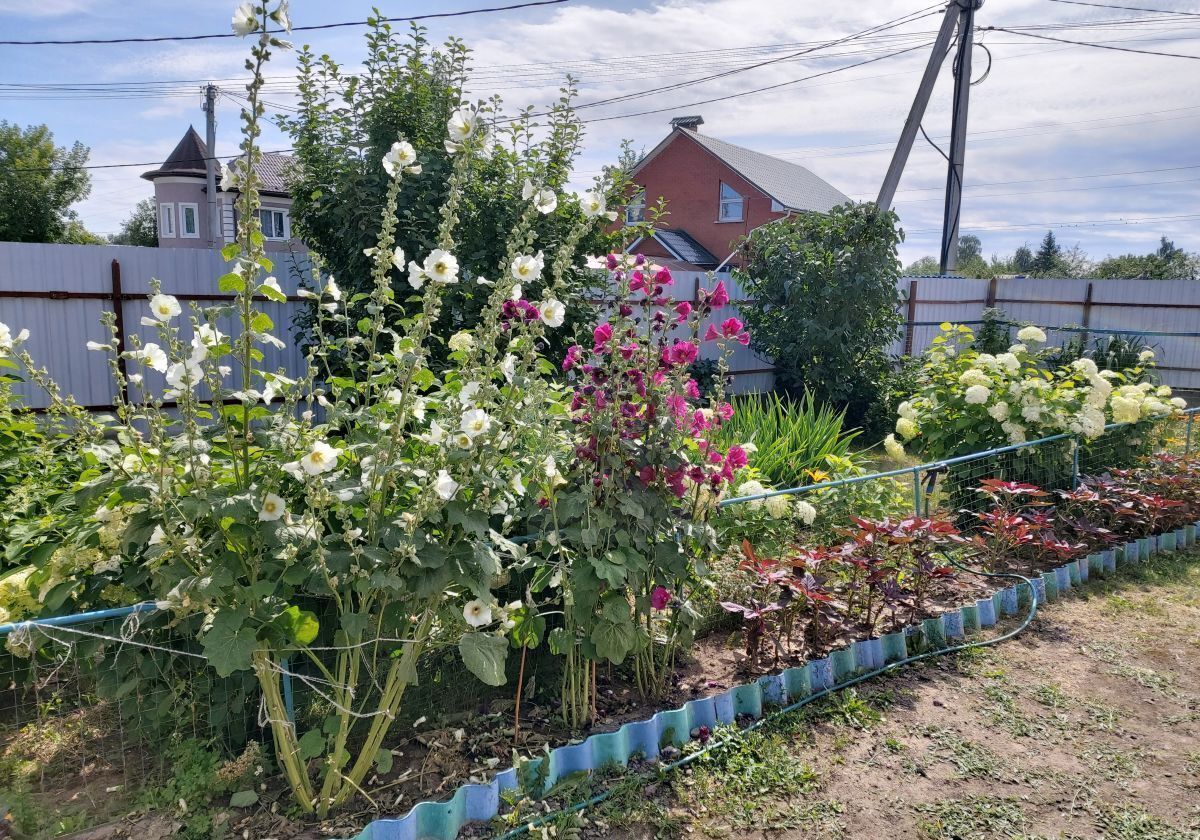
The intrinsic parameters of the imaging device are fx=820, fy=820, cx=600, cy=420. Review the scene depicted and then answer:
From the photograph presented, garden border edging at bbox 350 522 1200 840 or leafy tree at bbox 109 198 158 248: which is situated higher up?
leafy tree at bbox 109 198 158 248

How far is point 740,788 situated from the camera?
251cm

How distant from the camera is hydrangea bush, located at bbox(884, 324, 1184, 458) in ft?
16.7

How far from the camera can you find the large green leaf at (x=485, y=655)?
2107 mm

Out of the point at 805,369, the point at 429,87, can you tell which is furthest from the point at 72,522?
the point at 805,369

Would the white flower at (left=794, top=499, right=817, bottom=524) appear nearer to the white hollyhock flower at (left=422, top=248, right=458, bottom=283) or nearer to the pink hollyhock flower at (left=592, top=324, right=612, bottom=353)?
the pink hollyhock flower at (left=592, top=324, right=612, bottom=353)

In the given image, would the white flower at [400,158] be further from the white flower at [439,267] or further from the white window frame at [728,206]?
the white window frame at [728,206]

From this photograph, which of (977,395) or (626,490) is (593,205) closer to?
(626,490)

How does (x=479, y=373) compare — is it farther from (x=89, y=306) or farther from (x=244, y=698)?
(x=89, y=306)

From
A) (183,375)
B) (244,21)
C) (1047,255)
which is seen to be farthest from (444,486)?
(1047,255)

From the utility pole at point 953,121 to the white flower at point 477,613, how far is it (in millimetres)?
8054

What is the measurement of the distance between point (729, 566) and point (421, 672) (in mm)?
1659

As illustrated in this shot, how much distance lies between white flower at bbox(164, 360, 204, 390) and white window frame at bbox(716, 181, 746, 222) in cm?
2082

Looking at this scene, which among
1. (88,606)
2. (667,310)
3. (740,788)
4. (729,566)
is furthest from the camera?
(729,566)

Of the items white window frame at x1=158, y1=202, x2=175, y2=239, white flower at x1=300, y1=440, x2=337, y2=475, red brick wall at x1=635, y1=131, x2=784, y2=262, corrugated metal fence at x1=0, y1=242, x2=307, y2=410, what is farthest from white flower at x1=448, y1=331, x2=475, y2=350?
white window frame at x1=158, y1=202, x2=175, y2=239
